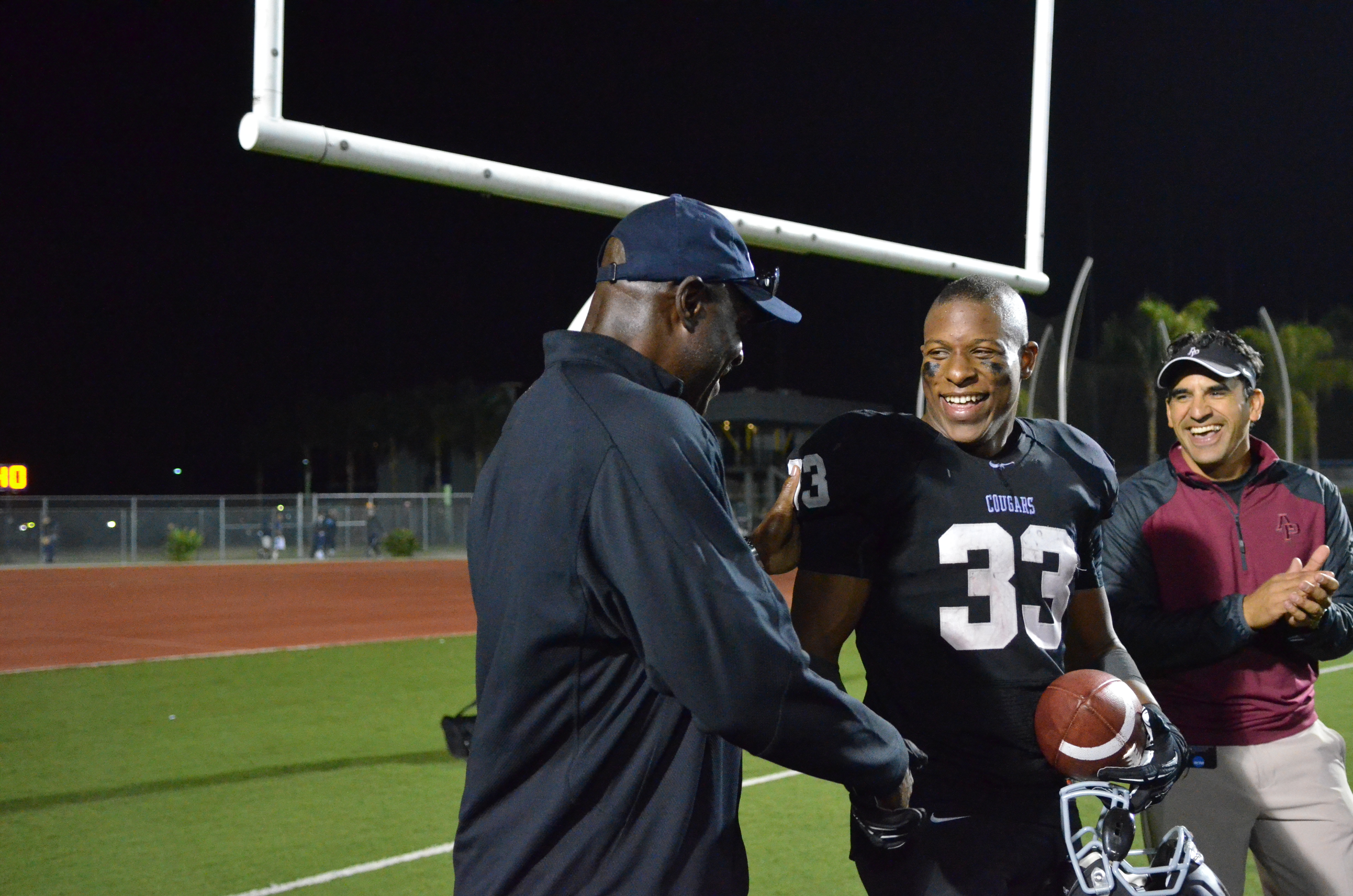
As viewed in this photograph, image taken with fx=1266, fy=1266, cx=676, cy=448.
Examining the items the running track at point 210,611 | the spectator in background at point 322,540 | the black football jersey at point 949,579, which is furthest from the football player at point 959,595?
the spectator in background at point 322,540

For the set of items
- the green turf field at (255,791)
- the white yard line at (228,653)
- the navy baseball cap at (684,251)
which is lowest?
the white yard line at (228,653)

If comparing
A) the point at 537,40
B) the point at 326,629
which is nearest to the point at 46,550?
the point at 326,629

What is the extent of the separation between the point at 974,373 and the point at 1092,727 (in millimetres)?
748

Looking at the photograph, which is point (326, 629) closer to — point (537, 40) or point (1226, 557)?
point (537, 40)

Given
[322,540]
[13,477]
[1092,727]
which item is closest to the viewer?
[1092,727]

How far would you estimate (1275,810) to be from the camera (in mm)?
3176

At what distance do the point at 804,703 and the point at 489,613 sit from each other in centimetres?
47

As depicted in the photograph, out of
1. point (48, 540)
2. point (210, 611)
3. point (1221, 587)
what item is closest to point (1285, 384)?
point (210, 611)

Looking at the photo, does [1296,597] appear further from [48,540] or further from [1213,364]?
[48,540]

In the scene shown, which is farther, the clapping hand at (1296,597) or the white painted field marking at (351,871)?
the white painted field marking at (351,871)

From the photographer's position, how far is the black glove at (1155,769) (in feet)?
7.49

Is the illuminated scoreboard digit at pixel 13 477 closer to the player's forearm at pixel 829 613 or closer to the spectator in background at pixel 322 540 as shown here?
the spectator in background at pixel 322 540

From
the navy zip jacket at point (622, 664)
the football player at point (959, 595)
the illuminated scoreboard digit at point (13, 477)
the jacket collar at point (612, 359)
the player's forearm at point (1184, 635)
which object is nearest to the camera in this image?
the navy zip jacket at point (622, 664)

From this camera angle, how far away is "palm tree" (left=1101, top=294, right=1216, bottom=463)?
36.5 meters
